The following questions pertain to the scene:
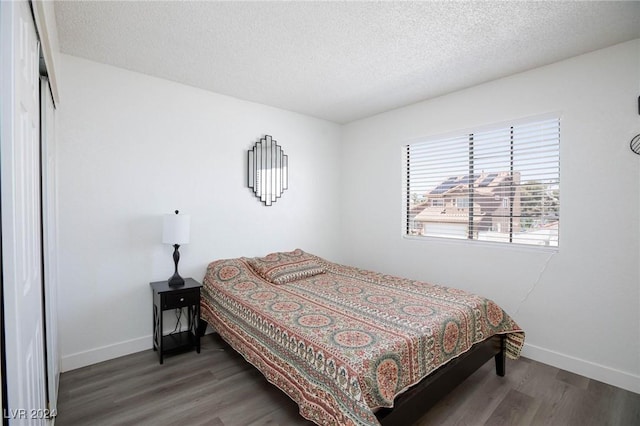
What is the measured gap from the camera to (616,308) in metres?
2.40

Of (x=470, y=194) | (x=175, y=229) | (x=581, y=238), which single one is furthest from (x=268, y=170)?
(x=581, y=238)

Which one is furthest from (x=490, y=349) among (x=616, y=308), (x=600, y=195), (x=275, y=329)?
(x=275, y=329)

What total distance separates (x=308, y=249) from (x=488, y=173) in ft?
7.82

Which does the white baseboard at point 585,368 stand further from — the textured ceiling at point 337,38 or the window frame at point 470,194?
the textured ceiling at point 337,38

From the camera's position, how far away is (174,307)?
271cm

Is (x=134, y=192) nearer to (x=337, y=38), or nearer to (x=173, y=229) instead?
(x=173, y=229)

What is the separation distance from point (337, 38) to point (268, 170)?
185 cm

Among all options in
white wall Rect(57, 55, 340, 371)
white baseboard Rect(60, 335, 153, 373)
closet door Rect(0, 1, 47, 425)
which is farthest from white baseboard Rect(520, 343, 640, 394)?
white baseboard Rect(60, 335, 153, 373)

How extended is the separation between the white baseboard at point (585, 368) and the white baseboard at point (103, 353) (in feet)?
11.8

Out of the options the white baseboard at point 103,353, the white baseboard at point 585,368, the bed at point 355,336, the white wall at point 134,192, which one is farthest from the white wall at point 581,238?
the white baseboard at point 103,353

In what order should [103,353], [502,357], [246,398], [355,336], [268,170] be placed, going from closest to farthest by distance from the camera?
1. [355,336]
2. [246,398]
3. [502,357]
4. [103,353]
5. [268,170]

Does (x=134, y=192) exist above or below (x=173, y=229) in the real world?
above

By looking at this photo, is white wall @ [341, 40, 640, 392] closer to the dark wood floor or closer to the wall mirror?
the dark wood floor

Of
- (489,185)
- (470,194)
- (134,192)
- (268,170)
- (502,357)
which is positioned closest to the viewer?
(502,357)
